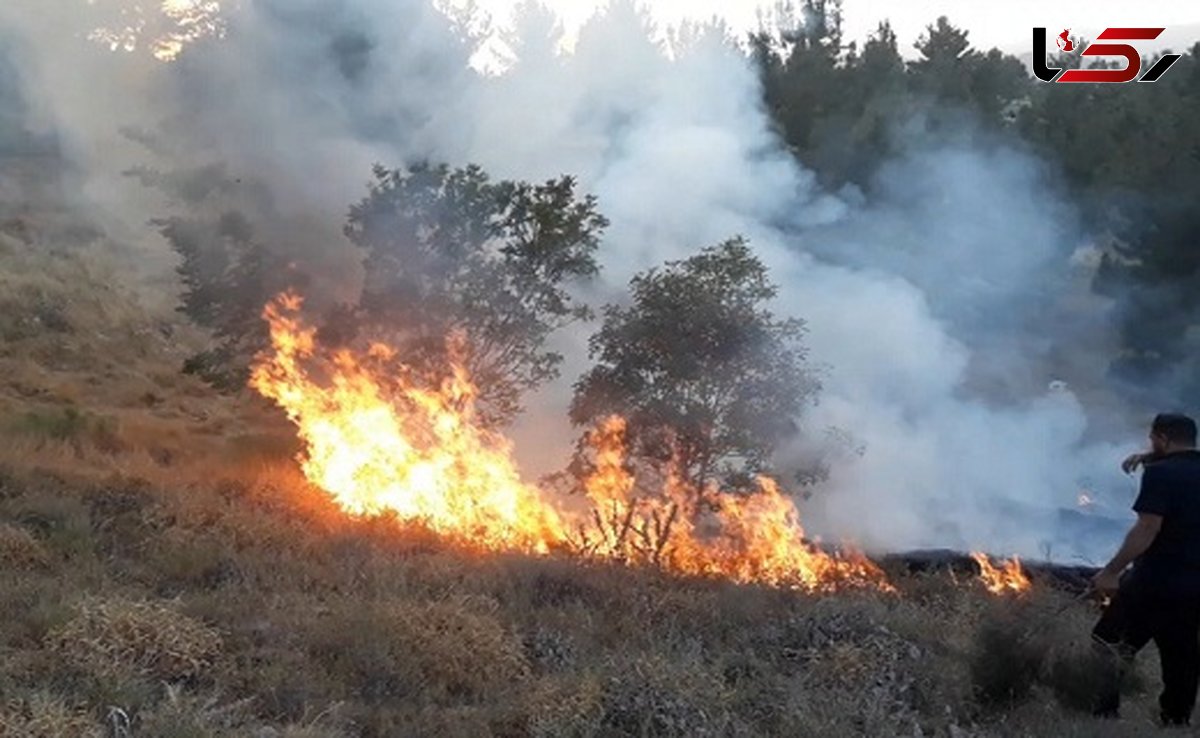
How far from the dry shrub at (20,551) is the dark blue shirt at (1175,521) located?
20.1ft

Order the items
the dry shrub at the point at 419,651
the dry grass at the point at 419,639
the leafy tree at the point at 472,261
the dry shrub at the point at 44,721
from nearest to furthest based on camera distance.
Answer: the dry shrub at the point at 44,721
the dry grass at the point at 419,639
the dry shrub at the point at 419,651
the leafy tree at the point at 472,261

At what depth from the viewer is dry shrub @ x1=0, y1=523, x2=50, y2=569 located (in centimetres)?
753

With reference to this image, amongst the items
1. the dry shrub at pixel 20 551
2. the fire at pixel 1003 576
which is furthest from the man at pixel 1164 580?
the dry shrub at pixel 20 551

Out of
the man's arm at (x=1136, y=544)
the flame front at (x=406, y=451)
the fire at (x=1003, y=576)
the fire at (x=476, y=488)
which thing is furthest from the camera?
the flame front at (x=406, y=451)

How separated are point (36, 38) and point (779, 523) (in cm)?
Result: 1159

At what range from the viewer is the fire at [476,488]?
10445 mm

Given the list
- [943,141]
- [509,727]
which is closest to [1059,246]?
[943,141]

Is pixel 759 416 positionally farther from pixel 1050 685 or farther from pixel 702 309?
pixel 1050 685

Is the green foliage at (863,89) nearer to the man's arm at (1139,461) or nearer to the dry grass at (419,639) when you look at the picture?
the dry grass at (419,639)

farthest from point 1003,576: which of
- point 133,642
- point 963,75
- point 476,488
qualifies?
point 963,75

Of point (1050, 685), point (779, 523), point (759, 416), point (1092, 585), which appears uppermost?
point (759, 416)

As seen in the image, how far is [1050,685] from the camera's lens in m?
6.08

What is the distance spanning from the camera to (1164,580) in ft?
18.6

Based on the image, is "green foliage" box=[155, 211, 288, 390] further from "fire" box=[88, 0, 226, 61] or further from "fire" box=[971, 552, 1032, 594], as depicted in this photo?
"fire" box=[971, 552, 1032, 594]
